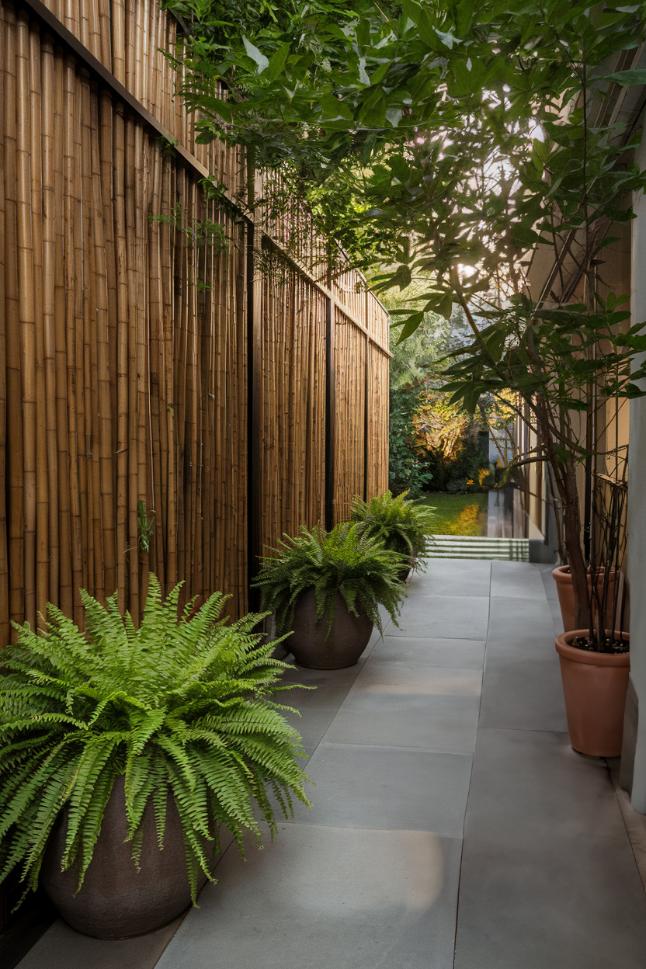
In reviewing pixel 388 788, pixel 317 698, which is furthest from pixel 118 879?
pixel 317 698

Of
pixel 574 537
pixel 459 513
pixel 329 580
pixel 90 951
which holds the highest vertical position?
pixel 574 537

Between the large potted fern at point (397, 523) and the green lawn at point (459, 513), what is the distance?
538 centimetres

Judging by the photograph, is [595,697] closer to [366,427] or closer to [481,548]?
[366,427]

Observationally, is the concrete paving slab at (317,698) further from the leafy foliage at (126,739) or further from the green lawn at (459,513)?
the green lawn at (459,513)

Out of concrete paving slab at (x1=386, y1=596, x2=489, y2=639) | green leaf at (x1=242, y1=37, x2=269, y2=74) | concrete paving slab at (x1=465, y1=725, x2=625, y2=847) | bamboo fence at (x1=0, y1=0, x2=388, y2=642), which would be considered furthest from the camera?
concrete paving slab at (x1=386, y1=596, x2=489, y2=639)

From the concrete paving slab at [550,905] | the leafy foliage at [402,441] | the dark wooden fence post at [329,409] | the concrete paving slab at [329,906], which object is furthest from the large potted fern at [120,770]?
the leafy foliage at [402,441]

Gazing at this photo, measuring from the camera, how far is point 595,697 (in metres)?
3.38

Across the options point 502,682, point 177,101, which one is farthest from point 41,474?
point 502,682

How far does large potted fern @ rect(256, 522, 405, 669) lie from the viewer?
457 cm

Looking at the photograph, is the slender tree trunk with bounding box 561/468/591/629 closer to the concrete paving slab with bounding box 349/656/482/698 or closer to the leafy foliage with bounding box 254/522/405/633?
the concrete paving slab with bounding box 349/656/482/698

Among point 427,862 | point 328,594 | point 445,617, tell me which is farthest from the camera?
point 445,617

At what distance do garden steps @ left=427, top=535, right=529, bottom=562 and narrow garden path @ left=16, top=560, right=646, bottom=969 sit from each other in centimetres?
610

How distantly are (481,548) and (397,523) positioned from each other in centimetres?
370

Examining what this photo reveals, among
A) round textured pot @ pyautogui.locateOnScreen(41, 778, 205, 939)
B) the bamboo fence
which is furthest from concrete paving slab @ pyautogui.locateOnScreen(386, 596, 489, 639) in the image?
round textured pot @ pyautogui.locateOnScreen(41, 778, 205, 939)
